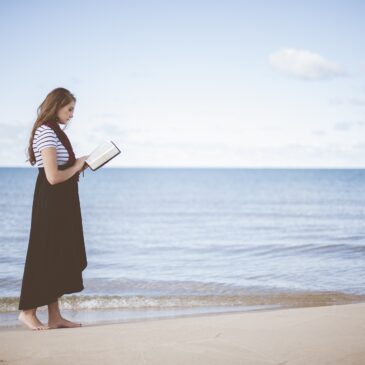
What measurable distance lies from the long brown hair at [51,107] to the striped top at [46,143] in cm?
6

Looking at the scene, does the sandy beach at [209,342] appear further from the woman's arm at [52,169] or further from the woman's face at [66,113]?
the woman's face at [66,113]

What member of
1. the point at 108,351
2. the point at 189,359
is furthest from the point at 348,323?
the point at 108,351

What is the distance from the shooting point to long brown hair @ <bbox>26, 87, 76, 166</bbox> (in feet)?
14.5

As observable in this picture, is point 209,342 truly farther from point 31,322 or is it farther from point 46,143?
point 46,143

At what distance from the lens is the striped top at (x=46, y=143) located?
4.31m

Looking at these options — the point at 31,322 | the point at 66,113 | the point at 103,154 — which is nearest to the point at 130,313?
the point at 31,322

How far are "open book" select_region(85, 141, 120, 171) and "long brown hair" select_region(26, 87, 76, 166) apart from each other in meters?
0.51

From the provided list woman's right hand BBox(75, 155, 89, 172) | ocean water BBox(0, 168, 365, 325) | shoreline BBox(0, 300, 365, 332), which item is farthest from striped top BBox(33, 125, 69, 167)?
ocean water BBox(0, 168, 365, 325)

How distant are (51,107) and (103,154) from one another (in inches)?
24.9

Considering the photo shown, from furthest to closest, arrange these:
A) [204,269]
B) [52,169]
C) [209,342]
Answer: [204,269], [52,169], [209,342]

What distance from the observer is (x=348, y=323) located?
13.7 feet

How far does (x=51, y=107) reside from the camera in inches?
174

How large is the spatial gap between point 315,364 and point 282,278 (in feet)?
18.0

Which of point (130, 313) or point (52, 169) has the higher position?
point (52, 169)
